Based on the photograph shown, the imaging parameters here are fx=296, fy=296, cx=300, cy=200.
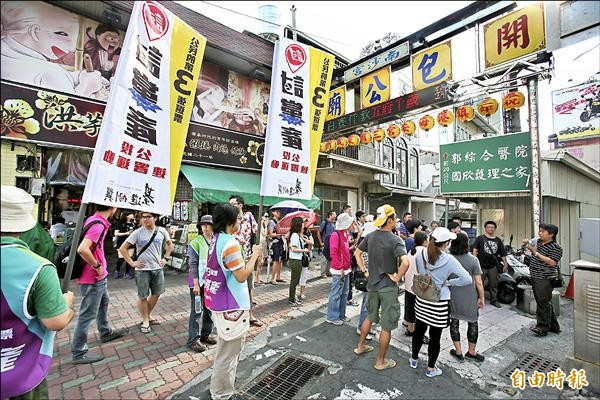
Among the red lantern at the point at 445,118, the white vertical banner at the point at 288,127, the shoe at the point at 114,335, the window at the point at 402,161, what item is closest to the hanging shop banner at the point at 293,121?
the white vertical banner at the point at 288,127

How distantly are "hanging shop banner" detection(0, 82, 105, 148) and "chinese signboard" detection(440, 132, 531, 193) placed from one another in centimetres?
1113

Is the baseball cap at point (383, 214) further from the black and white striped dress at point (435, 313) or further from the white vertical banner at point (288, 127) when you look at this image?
the white vertical banner at point (288, 127)

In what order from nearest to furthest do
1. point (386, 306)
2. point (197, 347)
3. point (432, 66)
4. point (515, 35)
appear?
point (386, 306) < point (197, 347) < point (515, 35) < point (432, 66)

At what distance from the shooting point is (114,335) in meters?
4.47

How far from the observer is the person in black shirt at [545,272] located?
4871mm

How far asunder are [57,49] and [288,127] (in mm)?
7524

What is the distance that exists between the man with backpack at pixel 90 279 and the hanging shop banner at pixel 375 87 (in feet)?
25.9

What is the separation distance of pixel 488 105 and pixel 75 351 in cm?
918

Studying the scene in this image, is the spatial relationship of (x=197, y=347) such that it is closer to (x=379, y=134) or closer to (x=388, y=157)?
(x=379, y=134)

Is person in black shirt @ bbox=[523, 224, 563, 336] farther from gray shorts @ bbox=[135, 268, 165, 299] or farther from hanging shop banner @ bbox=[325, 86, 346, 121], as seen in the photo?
hanging shop banner @ bbox=[325, 86, 346, 121]

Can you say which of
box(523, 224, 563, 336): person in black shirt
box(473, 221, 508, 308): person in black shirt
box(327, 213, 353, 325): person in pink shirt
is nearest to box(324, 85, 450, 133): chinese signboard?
box(473, 221, 508, 308): person in black shirt

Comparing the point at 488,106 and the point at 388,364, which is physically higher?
the point at 488,106

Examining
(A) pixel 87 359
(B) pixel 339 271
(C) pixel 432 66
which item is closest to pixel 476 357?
(B) pixel 339 271

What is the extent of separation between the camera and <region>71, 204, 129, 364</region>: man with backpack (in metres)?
3.76
